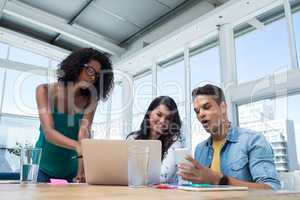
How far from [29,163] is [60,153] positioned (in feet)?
1.23

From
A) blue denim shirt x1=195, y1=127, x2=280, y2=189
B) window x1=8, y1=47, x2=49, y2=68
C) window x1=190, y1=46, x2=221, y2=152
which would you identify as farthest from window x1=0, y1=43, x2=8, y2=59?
blue denim shirt x1=195, y1=127, x2=280, y2=189

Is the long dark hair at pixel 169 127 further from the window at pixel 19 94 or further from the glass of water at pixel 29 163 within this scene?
the window at pixel 19 94

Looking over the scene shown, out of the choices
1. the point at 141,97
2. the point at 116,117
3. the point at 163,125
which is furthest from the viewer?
the point at 116,117

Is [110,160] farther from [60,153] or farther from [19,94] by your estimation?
[19,94]

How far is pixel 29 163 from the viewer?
1127mm

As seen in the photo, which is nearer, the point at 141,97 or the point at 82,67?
the point at 82,67

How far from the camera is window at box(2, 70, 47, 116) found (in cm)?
473

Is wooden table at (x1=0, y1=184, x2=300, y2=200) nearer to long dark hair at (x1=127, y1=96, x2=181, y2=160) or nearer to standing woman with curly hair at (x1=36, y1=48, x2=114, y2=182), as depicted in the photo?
standing woman with curly hair at (x1=36, y1=48, x2=114, y2=182)

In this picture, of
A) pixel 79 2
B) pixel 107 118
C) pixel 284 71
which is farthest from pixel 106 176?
pixel 107 118

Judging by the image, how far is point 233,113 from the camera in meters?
3.58

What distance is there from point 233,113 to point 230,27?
1081 mm

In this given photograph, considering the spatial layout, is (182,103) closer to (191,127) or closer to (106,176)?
(191,127)

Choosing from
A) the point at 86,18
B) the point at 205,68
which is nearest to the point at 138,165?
the point at 205,68

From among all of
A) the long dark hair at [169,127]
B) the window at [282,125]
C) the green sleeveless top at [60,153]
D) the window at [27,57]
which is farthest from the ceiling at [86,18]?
the green sleeveless top at [60,153]
